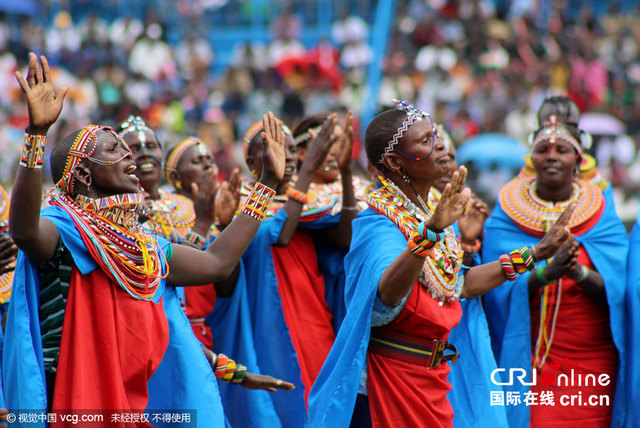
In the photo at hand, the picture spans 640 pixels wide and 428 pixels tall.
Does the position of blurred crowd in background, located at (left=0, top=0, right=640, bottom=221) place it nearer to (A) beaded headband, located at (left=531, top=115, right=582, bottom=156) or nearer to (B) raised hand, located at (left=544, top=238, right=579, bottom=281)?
(A) beaded headband, located at (left=531, top=115, right=582, bottom=156)

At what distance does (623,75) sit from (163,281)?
1561 centimetres

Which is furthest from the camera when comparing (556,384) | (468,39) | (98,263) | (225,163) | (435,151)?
(468,39)

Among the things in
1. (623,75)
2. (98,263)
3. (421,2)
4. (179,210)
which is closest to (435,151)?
(98,263)

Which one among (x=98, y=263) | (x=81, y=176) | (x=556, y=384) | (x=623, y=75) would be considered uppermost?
(x=623, y=75)

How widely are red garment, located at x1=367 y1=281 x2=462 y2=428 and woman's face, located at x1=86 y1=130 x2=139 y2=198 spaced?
1530mm

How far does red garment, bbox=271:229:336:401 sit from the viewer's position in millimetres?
6062

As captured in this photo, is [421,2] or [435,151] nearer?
[435,151]

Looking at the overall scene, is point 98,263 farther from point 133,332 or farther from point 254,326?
point 254,326

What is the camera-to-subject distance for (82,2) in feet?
72.6

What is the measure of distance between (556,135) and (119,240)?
3.43 meters

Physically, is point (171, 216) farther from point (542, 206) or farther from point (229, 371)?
point (542, 206)

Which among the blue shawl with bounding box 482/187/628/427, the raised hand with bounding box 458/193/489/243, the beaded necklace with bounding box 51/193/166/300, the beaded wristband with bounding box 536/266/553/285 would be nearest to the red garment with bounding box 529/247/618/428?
the blue shawl with bounding box 482/187/628/427

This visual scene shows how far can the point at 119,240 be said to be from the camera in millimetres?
4000

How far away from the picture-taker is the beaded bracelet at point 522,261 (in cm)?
475
